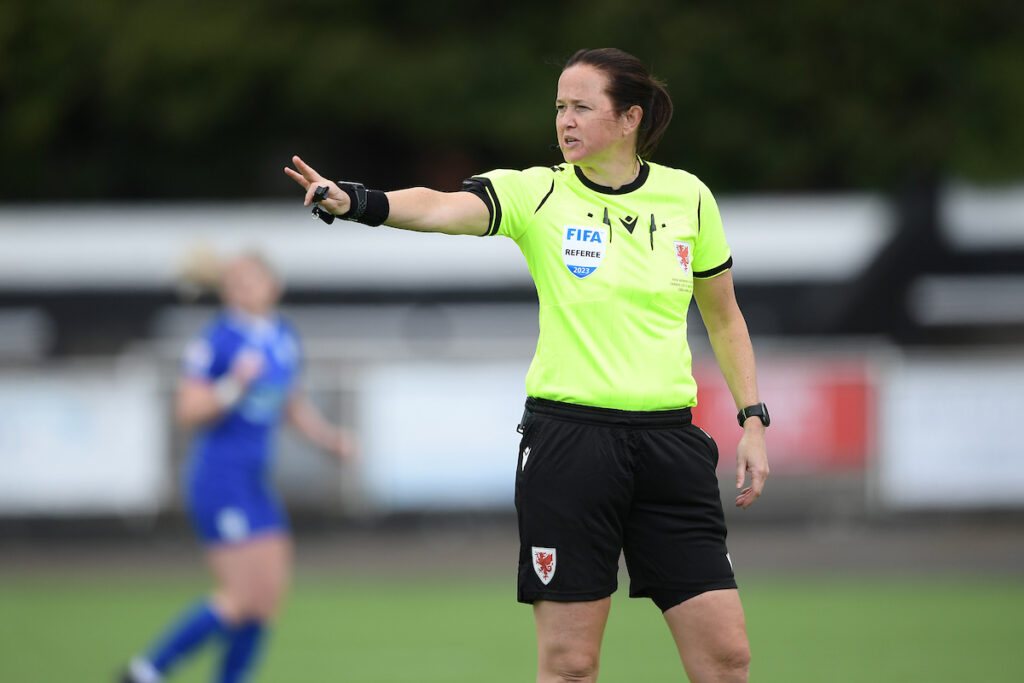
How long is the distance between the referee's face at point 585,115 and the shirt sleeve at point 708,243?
1.31ft

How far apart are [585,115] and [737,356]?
1.02 meters

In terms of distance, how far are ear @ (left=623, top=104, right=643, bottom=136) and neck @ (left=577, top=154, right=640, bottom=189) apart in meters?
0.10

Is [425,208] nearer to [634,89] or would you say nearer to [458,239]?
[634,89]

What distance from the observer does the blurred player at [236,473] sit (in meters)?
7.12

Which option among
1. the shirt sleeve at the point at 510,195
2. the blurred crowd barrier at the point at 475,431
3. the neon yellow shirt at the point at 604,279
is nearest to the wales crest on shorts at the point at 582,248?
the neon yellow shirt at the point at 604,279

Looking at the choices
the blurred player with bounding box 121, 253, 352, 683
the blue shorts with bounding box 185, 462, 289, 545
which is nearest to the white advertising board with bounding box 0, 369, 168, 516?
the blurred player with bounding box 121, 253, 352, 683

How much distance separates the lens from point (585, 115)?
466 centimetres

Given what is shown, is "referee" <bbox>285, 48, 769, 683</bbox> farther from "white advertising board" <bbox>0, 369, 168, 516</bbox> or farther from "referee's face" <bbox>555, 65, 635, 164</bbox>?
"white advertising board" <bbox>0, 369, 168, 516</bbox>

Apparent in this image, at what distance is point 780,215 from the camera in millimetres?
17812

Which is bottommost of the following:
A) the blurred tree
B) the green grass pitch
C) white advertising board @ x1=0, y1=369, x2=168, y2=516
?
the green grass pitch

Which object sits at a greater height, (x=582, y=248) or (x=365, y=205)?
(x=365, y=205)

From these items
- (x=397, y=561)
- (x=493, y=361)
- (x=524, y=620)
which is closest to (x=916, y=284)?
(x=493, y=361)

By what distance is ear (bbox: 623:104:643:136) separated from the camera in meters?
4.74

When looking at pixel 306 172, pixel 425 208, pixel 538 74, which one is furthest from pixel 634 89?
pixel 538 74
